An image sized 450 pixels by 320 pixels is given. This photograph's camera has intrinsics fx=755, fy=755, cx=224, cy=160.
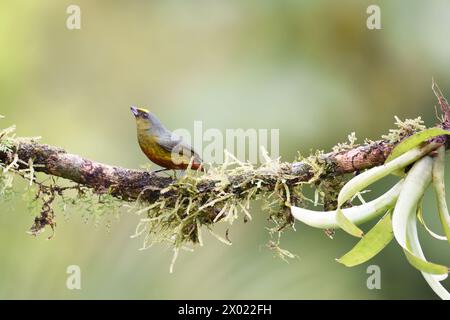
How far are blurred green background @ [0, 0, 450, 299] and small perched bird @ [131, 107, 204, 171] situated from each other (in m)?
1.62

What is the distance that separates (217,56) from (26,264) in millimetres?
1913

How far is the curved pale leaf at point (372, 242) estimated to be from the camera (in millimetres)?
1594

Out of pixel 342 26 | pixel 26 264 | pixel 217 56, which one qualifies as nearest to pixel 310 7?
pixel 342 26

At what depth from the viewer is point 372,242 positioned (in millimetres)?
1602

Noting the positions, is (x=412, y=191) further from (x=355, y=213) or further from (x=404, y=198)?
(x=355, y=213)

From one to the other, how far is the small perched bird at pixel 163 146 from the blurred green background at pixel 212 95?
1.62 metres

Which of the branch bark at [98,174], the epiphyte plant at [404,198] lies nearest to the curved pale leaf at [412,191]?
the epiphyte plant at [404,198]

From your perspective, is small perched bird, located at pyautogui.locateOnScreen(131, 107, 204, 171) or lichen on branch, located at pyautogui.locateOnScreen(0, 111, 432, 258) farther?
small perched bird, located at pyautogui.locateOnScreen(131, 107, 204, 171)

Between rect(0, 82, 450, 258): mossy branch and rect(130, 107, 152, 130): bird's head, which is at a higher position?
rect(130, 107, 152, 130): bird's head

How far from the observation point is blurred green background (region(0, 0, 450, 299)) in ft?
12.5

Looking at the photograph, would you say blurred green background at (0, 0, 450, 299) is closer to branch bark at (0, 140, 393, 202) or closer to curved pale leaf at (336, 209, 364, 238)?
branch bark at (0, 140, 393, 202)

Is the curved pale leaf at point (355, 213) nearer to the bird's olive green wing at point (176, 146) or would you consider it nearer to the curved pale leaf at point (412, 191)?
the curved pale leaf at point (412, 191)

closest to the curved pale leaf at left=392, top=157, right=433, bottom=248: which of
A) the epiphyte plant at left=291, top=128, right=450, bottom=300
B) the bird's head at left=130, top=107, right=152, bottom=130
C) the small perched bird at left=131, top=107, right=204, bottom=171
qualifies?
the epiphyte plant at left=291, top=128, right=450, bottom=300

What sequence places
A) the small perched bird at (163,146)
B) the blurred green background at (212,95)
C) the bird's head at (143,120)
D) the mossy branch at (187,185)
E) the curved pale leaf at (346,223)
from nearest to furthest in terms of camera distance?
the curved pale leaf at (346,223) → the mossy branch at (187,185) → the small perched bird at (163,146) → the bird's head at (143,120) → the blurred green background at (212,95)
